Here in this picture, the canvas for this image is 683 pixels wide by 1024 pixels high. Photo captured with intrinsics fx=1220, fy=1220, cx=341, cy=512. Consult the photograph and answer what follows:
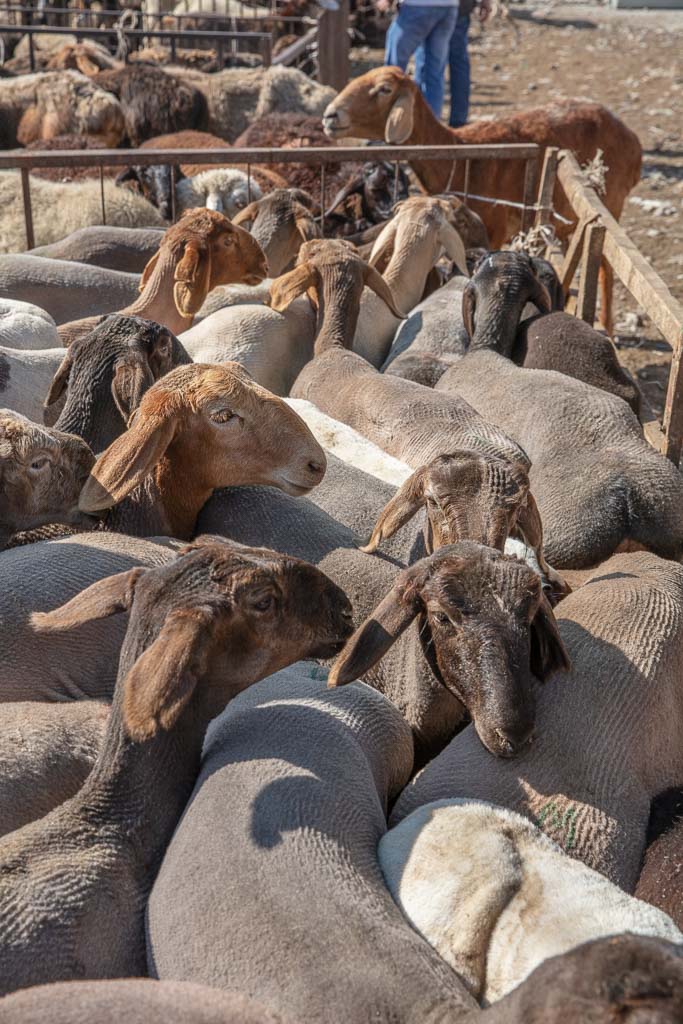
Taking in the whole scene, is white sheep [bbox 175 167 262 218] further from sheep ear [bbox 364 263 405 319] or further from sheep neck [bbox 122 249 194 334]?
sheep neck [bbox 122 249 194 334]

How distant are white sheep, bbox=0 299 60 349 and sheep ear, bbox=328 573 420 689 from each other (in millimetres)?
3106

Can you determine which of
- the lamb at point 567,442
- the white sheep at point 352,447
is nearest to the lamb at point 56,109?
the lamb at point 567,442

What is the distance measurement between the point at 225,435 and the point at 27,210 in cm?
407

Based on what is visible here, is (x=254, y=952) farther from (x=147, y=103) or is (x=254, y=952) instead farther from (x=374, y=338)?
(x=147, y=103)

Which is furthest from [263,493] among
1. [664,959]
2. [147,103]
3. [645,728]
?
[147,103]

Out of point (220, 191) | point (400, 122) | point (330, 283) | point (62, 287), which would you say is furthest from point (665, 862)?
point (400, 122)

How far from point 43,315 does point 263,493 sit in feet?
6.99

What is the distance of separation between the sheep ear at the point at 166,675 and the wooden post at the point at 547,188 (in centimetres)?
653

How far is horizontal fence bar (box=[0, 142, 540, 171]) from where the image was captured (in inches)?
290

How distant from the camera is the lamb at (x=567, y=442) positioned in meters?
4.85

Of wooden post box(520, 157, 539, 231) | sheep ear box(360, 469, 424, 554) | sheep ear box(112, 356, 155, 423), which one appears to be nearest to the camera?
sheep ear box(360, 469, 424, 554)

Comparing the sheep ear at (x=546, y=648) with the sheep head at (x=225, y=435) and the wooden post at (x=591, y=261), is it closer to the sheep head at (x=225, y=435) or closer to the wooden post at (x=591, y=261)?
the sheep head at (x=225, y=435)

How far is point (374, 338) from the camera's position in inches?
286

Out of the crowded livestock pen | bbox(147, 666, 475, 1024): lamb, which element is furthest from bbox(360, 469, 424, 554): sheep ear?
bbox(147, 666, 475, 1024): lamb
